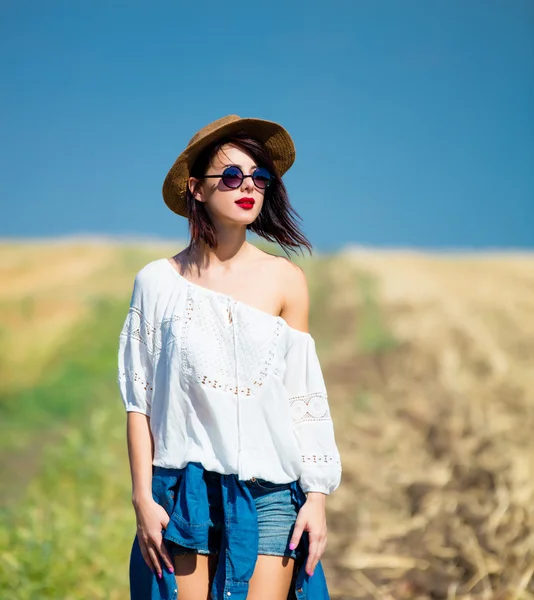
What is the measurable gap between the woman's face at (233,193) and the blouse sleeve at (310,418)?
361 mm

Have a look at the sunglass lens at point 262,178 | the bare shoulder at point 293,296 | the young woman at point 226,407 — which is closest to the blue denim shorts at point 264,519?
the young woman at point 226,407

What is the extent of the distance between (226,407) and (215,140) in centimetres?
76

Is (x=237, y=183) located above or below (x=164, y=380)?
above

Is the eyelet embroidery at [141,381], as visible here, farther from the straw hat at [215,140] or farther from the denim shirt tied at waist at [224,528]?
the straw hat at [215,140]

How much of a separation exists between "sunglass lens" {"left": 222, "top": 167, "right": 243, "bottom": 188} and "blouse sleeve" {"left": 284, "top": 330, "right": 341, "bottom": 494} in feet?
1.44

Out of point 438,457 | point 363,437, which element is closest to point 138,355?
point 438,457

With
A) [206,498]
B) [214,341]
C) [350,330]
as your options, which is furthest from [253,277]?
[350,330]

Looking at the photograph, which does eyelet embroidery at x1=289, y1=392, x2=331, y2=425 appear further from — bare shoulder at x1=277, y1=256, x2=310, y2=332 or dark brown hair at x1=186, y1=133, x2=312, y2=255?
dark brown hair at x1=186, y1=133, x2=312, y2=255

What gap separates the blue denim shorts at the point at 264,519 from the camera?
237 cm

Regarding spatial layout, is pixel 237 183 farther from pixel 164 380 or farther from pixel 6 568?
pixel 6 568

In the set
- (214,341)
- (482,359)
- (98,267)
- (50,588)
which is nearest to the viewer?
(214,341)

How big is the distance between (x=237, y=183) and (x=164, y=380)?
575 millimetres

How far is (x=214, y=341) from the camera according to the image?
8.01ft

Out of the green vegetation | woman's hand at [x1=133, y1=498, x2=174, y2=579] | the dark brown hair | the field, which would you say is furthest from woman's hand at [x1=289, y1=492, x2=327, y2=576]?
the green vegetation
